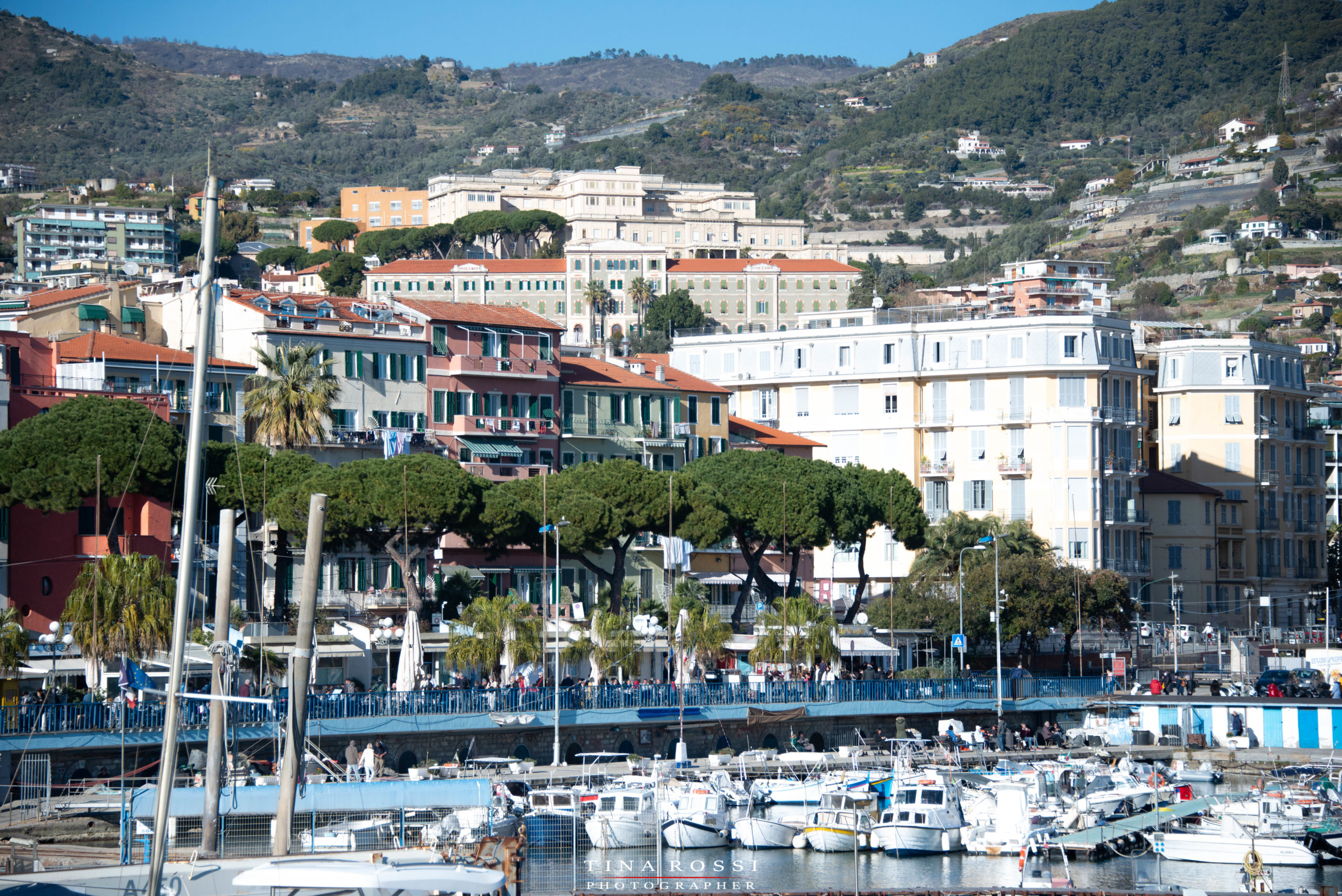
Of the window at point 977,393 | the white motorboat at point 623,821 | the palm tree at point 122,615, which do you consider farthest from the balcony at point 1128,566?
the palm tree at point 122,615

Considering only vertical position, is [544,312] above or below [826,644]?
above

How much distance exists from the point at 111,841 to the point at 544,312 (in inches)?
6098

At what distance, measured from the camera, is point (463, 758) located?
2020 inches

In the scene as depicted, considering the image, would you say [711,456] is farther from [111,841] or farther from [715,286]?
[715,286]

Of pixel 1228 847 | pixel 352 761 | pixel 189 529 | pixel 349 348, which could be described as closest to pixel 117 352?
pixel 349 348

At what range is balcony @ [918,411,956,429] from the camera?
89688mm

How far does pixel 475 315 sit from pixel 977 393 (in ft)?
88.6

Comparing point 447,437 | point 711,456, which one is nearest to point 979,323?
point 711,456

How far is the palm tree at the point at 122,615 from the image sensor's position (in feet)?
153

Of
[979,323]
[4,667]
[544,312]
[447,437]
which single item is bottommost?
[4,667]

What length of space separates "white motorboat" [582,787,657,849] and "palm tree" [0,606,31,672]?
50.1 feet

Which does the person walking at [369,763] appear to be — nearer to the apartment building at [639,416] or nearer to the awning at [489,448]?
the awning at [489,448]

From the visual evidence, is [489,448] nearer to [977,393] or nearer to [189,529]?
[977,393]

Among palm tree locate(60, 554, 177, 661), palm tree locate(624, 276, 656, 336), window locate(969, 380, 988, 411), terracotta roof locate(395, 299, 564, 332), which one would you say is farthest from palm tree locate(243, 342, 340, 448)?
palm tree locate(624, 276, 656, 336)
